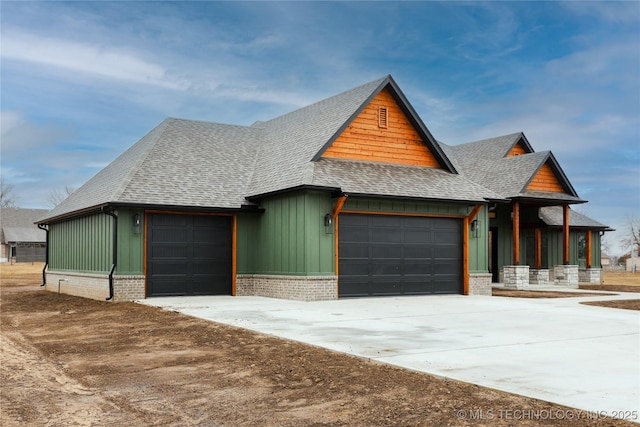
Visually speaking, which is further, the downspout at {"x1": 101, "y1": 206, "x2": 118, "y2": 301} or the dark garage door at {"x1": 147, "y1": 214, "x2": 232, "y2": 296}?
the dark garage door at {"x1": 147, "y1": 214, "x2": 232, "y2": 296}

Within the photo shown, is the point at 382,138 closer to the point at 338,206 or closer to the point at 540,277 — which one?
the point at 338,206

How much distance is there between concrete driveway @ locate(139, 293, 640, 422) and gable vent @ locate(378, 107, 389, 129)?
21.0 ft

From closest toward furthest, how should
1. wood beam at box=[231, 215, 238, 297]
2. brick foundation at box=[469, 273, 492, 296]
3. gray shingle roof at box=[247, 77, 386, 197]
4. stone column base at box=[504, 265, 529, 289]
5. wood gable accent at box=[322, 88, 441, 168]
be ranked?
gray shingle roof at box=[247, 77, 386, 197]
wood gable accent at box=[322, 88, 441, 168]
wood beam at box=[231, 215, 238, 297]
brick foundation at box=[469, 273, 492, 296]
stone column base at box=[504, 265, 529, 289]

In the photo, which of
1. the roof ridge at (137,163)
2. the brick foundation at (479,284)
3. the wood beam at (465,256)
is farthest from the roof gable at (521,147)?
the roof ridge at (137,163)

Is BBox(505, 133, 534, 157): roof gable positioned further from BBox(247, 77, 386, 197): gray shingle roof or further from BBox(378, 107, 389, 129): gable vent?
BBox(378, 107, 389, 129): gable vent

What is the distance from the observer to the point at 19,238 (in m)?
73.9

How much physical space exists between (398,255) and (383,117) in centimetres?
501

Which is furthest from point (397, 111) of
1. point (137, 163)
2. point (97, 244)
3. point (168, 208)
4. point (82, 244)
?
point (82, 244)

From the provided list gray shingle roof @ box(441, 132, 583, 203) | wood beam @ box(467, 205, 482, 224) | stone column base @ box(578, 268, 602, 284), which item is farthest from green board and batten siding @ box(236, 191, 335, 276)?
stone column base @ box(578, 268, 602, 284)

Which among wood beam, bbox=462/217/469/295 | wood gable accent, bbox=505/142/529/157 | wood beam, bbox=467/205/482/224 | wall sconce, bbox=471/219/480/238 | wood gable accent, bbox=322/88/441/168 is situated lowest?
wood beam, bbox=462/217/469/295

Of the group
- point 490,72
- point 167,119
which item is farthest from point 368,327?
point 490,72

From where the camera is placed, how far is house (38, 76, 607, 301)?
19953mm

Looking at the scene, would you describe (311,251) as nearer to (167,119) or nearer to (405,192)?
(405,192)

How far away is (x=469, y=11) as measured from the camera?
22.4 metres
